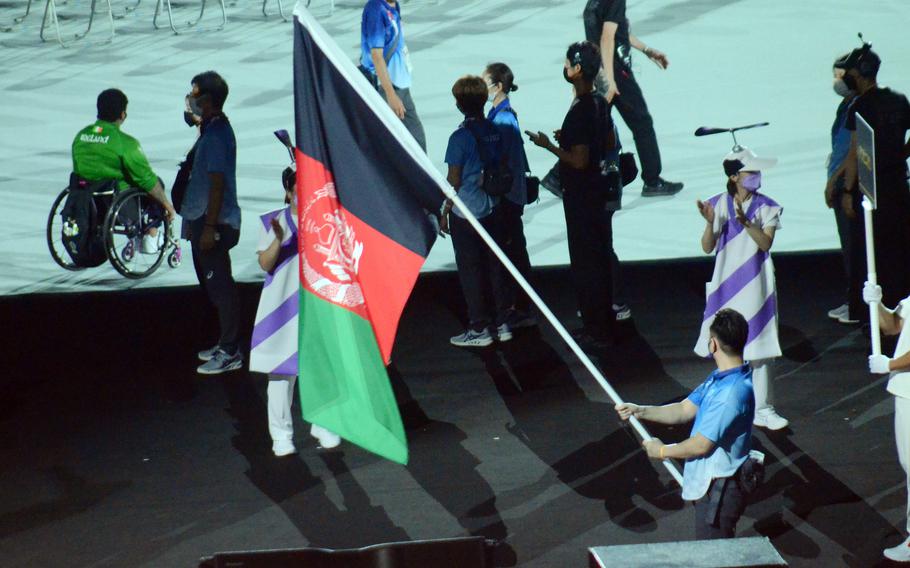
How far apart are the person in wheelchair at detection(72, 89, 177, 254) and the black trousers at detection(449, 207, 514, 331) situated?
8.87 feet

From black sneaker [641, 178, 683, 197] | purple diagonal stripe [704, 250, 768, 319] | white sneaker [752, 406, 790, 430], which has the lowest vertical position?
white sneaker [752, 406, 790, 430]

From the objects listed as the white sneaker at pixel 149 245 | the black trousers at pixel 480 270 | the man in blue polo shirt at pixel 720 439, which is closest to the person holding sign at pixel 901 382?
the man in blue polo shirt at pixel 720 439

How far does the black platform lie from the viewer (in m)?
6.68

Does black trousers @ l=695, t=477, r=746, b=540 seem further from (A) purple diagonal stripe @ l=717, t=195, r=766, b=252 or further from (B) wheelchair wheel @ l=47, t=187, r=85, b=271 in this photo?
(B) wheelchair wheel @ l=47, t=187, r=85, b=271

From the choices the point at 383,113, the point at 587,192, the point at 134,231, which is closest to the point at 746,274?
the point at 587,192

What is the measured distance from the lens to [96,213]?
1095 centimetres

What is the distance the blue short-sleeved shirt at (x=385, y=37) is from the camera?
12.1m

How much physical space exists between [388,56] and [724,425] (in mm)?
7511

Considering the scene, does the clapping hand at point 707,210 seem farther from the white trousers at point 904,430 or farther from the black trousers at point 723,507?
the black trousers at point 723,507

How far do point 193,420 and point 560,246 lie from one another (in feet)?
13.6

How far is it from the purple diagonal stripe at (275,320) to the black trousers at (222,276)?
58.7 inches

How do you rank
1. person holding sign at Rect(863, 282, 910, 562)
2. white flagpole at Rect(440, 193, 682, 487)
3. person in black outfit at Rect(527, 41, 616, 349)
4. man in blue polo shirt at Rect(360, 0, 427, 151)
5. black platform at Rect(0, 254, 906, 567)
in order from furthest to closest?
man in blue polo shirt at Rect(360, 0, 427, 151) < person in black outfit at Rect(527, 41, 616, 349) < black platform at Rect(0, 254, 906, 567) < person holding sign at Rect(863, 282, 910, 562) < white flagpole at Rect(440, 193, 682, 487)

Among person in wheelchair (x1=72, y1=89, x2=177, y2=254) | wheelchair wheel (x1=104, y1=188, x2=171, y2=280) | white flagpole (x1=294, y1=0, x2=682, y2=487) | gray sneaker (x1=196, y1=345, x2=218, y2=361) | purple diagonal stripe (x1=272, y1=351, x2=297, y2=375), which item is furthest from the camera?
wheelchair wheel (x1=104, y1=188, x2=171, y2=280)

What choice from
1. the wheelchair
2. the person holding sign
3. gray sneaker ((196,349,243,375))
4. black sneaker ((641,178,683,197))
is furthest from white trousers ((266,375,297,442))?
black sneaker ((641,178,683,197))
